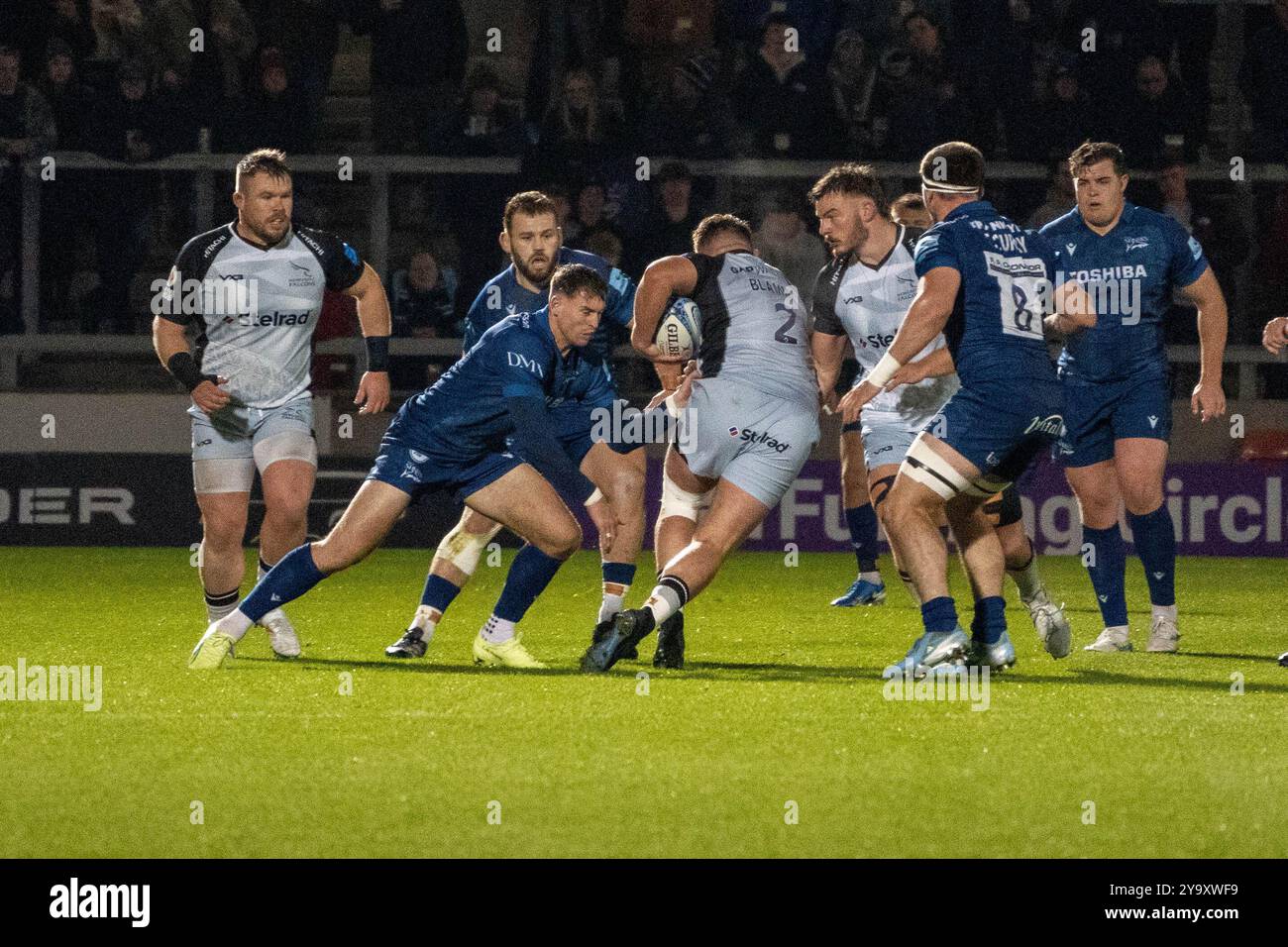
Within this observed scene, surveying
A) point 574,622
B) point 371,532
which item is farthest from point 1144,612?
point 371,532

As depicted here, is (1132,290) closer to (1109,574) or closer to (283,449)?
(1109,574)

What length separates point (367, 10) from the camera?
16359 mm

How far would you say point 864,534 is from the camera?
440 inches

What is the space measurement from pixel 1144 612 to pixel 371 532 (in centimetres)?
461

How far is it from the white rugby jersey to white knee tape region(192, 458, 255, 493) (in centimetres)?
280

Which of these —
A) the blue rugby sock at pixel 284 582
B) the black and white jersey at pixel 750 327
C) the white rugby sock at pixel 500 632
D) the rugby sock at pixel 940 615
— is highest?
the black and white jersey at pixel 750 327

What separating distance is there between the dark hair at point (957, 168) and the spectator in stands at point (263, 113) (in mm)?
8667

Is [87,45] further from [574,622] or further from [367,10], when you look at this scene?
[574,622]

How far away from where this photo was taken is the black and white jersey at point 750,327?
7.91 m

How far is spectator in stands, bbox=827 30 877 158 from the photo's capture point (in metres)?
15.7

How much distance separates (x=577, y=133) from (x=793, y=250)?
73.6 inches

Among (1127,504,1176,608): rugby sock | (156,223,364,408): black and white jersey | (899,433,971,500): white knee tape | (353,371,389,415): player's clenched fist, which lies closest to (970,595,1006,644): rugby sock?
(899,433,971,500): white knee tape

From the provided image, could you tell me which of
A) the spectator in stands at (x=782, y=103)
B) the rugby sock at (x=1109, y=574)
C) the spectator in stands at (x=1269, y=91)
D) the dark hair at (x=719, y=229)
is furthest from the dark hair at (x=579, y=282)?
the spectator in stands at (x=1269, y=91)

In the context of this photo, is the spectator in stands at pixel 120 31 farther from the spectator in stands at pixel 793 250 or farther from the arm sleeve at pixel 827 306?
the arm sleeve at pixel 827 306
